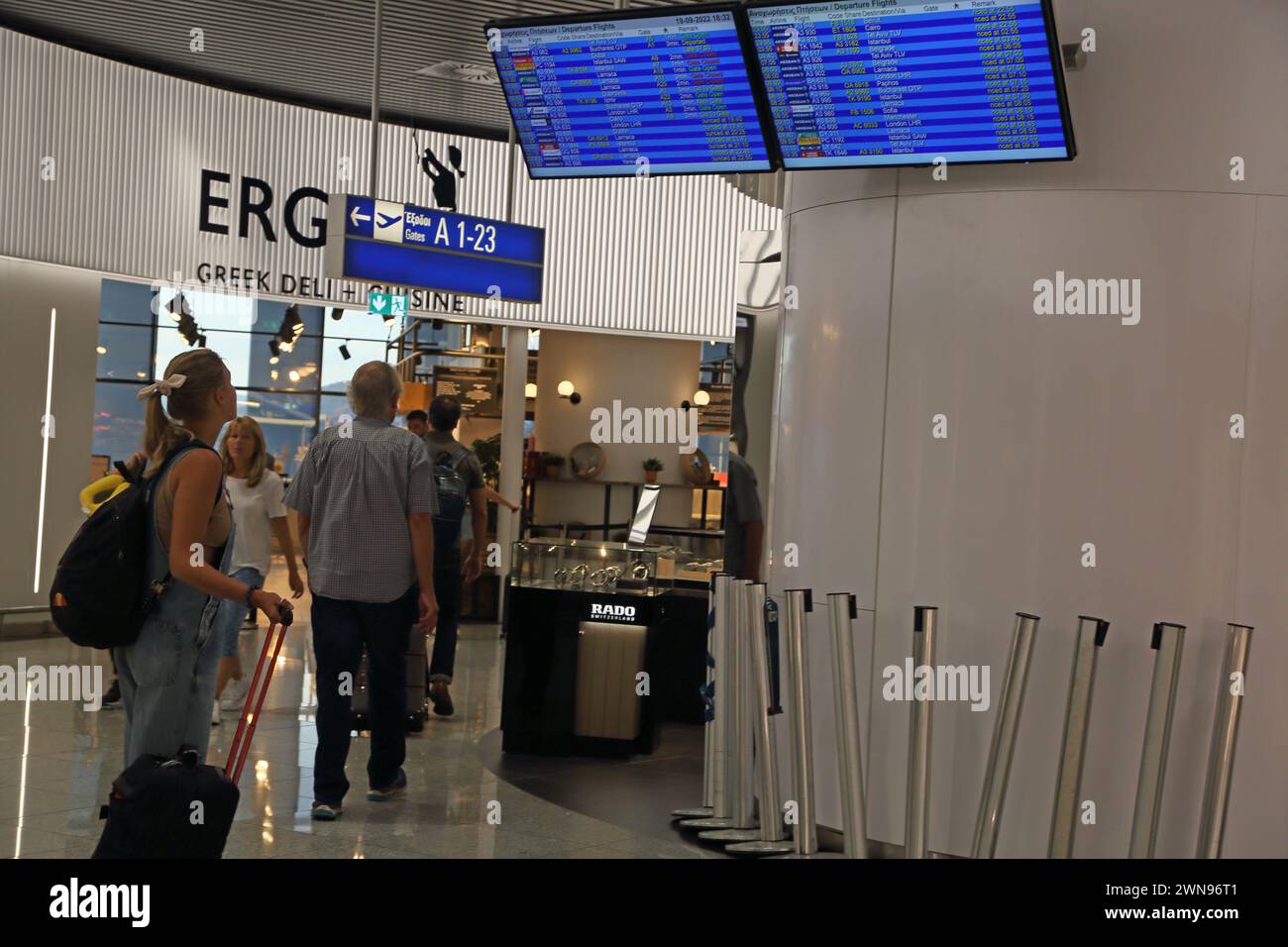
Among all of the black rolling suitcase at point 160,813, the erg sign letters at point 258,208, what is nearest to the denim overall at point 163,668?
the black rolling suitcase at point 160,813

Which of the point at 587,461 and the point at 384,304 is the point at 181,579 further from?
the point at 587,461

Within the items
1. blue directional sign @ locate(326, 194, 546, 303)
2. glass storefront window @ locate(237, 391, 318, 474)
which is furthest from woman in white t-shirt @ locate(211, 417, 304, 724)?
glass storefront window @ locate(237, 391, 318, 474)

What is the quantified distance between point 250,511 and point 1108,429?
426 centimetres

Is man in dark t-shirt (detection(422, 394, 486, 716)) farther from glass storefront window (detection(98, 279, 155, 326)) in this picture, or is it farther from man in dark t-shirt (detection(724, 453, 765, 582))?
glass storefront window (detection(98, 279, 155, 326))

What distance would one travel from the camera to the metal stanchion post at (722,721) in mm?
5254

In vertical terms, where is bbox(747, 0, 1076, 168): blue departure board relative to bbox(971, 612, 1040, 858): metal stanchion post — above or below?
above

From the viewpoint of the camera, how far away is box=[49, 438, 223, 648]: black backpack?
3.29m

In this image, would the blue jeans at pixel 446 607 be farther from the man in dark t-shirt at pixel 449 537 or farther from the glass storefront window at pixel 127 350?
the glass storefront window at pixel 127 350

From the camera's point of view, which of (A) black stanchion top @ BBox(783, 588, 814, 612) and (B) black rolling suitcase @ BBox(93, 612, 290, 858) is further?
(A) black stanchion top @ BBox(783, 588, 814, 612)

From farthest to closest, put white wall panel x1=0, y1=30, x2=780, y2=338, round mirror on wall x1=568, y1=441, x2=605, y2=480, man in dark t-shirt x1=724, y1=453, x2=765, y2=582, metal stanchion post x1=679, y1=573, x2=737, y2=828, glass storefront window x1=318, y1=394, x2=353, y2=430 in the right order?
glass storefront window x1=318, y1=394, x2=353, y2=430
round mirror on wall x1=568, y1=441, x2=605, y2=480
white wall panel x1=0, y1=30, x2=780, y2=338
man in dark t-shirt x1=724, y1=453, x2=765, y2=582
metal stanchion post x1=679, y1=573, x2=737, y2=828

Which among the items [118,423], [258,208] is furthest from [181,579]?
[118,423]

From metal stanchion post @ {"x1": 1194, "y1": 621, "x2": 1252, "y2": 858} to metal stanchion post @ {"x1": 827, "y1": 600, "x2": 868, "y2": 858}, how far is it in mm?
1071

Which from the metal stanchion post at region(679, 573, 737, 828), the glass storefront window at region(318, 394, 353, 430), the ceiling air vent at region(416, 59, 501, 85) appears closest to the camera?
the metal stanchion post at region(679, 573, 737, 828)

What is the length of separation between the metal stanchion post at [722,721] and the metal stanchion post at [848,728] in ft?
2.20
